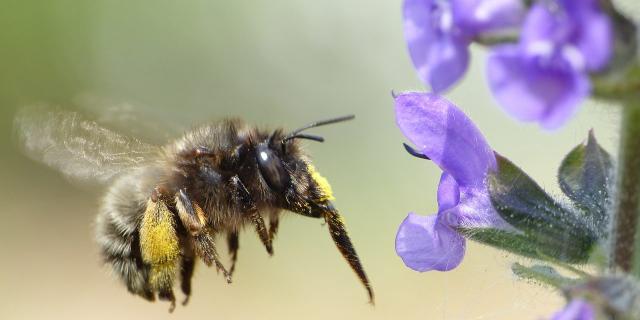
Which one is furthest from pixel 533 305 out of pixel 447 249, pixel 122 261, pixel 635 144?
pixel 122 261

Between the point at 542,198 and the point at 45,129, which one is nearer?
the point at 542,198

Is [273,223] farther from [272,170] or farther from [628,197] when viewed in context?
[628,197]

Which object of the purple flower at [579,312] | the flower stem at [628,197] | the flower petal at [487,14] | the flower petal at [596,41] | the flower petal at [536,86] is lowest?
the purple flower at [579,312]

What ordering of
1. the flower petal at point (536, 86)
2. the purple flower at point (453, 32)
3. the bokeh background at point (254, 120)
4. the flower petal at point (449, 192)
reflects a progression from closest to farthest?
the flower petal at point (536, 86) → the purple flower at point (453, 32) → the flower petal at point (449, 192) → the bokeh background at point (254, 120)

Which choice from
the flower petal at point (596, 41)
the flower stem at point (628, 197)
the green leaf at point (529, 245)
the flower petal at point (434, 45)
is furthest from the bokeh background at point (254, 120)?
the flower petal at point (596, 41)

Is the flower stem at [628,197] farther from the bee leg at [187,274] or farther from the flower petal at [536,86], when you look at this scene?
the bee leg at [187,274]

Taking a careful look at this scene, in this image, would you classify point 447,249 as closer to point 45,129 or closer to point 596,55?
point 596,55
